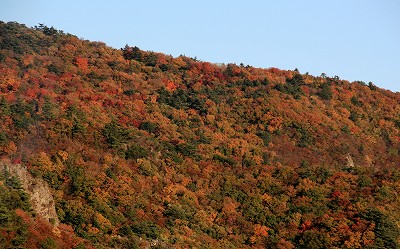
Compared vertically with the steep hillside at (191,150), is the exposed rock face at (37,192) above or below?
below

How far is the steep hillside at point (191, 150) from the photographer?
7900 cm

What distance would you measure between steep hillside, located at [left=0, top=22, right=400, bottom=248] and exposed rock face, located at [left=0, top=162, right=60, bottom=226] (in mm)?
1270

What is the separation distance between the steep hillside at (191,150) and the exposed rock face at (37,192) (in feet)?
4.17

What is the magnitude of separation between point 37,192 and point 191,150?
26.4 metres

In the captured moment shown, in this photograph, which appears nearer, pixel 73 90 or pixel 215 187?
pixel 215 187

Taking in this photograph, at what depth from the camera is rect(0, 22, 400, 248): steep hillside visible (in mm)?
79000

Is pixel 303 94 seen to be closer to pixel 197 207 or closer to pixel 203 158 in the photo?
pixel 203 158

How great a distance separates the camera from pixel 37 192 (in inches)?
2908

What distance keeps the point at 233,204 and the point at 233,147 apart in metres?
15.2

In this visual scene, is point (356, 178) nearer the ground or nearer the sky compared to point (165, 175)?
nearer the sky

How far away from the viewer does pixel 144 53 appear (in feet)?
435

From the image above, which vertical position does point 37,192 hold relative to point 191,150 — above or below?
below

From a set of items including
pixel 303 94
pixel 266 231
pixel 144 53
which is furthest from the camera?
pixel 144 53

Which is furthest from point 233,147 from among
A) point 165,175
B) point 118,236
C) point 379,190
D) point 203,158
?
point 118,236
